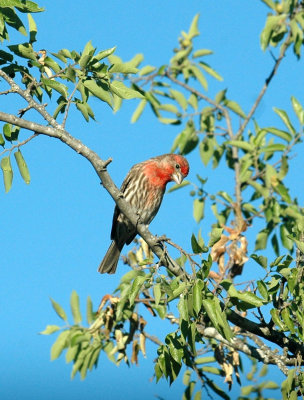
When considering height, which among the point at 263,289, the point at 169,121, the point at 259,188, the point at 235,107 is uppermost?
the point at 169,121

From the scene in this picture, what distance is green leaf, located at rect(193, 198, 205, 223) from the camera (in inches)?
320

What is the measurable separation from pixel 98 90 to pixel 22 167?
799mm

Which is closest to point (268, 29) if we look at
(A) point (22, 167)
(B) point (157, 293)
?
(A) point (22, 167)

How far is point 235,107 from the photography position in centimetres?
855

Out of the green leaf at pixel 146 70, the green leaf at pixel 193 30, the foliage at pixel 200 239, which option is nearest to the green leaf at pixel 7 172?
the foliage at pixel 200 239

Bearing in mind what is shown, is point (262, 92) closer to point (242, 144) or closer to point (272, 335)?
point (242, 144)

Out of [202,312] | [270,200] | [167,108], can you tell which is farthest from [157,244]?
[167,108]

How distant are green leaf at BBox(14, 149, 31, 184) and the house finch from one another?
355 cm

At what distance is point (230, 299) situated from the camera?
485 cm

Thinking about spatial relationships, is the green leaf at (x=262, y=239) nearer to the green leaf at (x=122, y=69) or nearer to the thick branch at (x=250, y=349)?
the thick branch at (x=250, y=349)

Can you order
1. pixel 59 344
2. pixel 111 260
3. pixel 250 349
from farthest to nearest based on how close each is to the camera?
pixel 111 260, pixel 59 344, pixel 250 349

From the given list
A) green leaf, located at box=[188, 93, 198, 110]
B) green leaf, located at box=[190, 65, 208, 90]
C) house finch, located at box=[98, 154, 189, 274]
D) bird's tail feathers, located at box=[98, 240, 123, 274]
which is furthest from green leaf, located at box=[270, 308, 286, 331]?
bird's tail feathers, located at box=[98, 240, 123, 274]

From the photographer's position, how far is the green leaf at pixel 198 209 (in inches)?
320

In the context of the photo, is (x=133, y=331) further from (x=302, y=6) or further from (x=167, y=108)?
(x=302, y=6)
